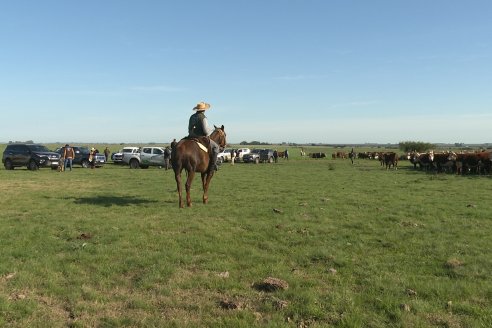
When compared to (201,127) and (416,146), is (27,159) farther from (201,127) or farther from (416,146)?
(416,146)

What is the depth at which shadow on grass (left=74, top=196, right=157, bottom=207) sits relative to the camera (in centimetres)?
1354

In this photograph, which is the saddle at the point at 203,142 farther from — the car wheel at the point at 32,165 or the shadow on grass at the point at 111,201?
the car wheel at the point at 32,165

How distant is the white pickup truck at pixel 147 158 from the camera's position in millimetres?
38500

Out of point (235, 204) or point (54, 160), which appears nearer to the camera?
point (235, 204)

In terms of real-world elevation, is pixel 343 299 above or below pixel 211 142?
below

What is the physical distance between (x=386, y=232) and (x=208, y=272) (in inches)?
182

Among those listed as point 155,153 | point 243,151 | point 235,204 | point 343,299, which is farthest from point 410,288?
point 243,151

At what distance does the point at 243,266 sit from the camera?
6.69 m

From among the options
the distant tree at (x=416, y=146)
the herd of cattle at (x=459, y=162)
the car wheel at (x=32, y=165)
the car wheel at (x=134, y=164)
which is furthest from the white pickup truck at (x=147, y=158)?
the distant tree at (x=416, y=146)

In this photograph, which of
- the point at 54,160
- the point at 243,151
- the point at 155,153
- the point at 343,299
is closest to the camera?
the point at 343,299

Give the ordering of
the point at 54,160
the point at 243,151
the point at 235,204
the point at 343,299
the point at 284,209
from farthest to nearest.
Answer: the point at 243,151
the point at 54,160
the point at 235,204
the point at 284,209
the point at 343,299

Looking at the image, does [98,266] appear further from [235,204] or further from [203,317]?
[235,204]

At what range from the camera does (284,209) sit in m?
12.4

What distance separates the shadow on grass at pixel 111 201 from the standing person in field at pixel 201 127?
2581mm
